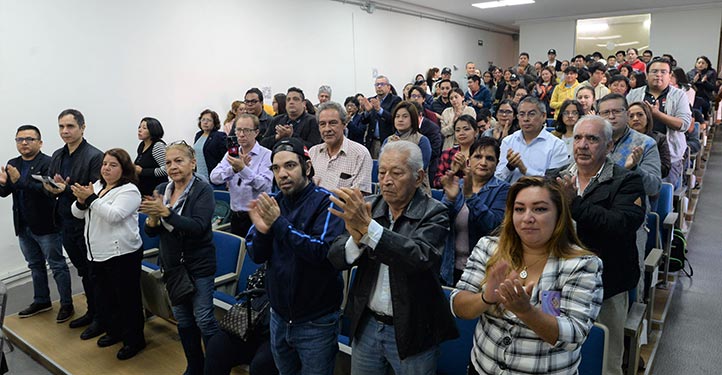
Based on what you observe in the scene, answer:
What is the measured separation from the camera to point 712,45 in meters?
11.8

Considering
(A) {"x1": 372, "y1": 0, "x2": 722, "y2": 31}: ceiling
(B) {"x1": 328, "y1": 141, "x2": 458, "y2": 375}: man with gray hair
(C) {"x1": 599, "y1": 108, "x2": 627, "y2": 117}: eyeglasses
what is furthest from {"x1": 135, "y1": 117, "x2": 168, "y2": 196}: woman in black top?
(A) {"x1": 372, "y1": 0, "x2": 722, "y2": 31}: ceiling

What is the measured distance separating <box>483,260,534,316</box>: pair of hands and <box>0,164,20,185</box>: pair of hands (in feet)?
11.1

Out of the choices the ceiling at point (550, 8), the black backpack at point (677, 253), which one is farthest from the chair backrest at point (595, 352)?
the ceiling at point (550, 8)

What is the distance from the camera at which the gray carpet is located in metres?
2.67

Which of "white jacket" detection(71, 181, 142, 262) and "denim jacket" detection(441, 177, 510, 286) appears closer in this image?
"denim jacket" detection(441, 177, 510, 286)

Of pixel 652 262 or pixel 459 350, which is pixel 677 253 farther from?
pixel 459 350

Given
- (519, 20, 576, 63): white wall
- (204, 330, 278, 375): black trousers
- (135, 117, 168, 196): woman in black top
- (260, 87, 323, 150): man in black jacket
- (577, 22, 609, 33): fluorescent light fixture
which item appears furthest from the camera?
(519, 20, 576, 63): white wall

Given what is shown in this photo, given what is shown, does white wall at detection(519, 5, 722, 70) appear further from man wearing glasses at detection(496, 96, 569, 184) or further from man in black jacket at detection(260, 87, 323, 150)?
man wearing glasses at detection(496, 96, 569, 184)

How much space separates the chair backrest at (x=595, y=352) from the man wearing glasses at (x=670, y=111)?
2572 mm

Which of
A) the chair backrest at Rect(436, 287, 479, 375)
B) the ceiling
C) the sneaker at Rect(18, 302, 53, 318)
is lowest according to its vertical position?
the sneaker at Rect(18, 302, 53, 318)

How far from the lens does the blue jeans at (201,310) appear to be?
249 centimetres

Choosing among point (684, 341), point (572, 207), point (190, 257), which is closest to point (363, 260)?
point (572, 207)

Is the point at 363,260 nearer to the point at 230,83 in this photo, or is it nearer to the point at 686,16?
the point at 230,83

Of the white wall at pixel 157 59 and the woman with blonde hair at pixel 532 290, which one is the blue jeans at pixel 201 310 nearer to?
the woman with blonde hair at pixel 532 290
